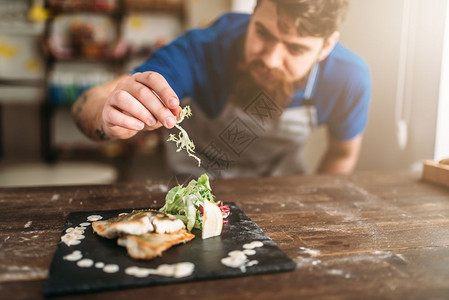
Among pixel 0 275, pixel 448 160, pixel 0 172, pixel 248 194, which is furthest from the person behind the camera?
pixel 0 172

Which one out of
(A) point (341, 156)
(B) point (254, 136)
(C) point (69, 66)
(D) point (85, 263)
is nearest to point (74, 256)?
(D) point (85, 263)

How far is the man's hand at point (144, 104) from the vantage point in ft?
4.60

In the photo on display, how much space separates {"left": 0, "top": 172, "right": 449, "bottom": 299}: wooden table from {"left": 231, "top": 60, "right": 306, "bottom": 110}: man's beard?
679 mm

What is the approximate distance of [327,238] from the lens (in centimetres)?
120

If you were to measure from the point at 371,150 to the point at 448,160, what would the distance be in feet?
2.95

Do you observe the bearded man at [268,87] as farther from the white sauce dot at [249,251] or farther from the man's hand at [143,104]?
the white sauce dot at [249,251]

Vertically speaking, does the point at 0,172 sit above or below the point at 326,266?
below

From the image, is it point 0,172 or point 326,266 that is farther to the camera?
point 0,172

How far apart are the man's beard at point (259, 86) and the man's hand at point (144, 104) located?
1164mm

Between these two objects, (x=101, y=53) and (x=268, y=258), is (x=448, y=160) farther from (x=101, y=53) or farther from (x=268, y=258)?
(x=101, y=53)

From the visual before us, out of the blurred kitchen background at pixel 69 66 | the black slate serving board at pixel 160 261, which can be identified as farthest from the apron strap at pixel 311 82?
the black slate serving board at pixel 160 261

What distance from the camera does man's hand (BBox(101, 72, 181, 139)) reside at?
1402 mm

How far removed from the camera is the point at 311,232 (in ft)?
4.11

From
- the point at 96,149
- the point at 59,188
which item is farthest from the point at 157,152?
the point at 59,188
